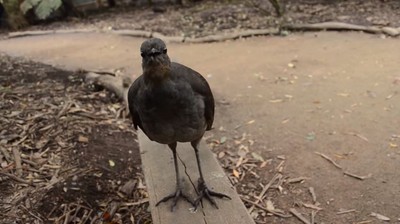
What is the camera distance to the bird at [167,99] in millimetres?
2535

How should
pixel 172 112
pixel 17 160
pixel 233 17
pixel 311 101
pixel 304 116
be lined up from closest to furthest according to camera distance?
pixel 172 112 < pixel 17 160 < pixel 304 116 < pixel 311 101 < pixel 233 17

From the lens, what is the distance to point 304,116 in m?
5.21

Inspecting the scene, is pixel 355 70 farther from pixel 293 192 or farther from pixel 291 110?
pixel 293 192

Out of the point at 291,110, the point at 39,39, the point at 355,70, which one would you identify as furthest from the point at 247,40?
the point at 39,39

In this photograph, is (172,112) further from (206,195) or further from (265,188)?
(265,188)

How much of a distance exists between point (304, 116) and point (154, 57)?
3.10m

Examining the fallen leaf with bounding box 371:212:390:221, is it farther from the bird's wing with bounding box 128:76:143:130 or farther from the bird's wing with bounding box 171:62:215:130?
the bird's wing with bounding box 128:76:143:130

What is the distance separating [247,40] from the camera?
27.6 feet

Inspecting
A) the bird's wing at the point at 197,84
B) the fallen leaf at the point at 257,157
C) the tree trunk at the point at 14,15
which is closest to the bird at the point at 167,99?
the bird's wing at the point at 197,84

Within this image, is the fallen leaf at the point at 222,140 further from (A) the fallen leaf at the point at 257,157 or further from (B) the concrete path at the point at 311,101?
(A) the fallen leaf at the point at 257,157

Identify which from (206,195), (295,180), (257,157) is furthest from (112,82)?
(206,195)

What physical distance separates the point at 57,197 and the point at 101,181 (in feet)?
1.38

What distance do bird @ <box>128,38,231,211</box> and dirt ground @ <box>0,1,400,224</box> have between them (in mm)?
1261

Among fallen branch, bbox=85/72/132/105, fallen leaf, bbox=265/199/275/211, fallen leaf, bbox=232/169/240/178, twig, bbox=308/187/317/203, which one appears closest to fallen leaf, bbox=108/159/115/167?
fallen leaf, bbox=232/169/240/178
